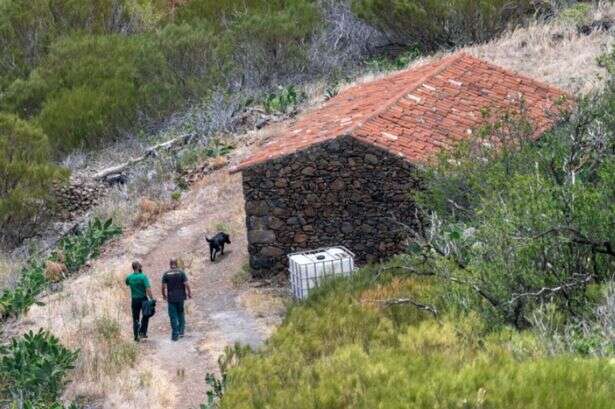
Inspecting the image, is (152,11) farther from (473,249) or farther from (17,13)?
(473,249)

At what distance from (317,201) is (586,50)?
11580 mm

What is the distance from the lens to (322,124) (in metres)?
19.0

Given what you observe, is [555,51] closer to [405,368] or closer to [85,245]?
[85,245]

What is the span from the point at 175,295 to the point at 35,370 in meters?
2.54

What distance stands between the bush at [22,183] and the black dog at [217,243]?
8255 mm

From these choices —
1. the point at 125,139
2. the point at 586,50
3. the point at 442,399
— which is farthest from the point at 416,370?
the point at 125,139

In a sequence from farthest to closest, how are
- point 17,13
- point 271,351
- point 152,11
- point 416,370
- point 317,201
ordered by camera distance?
point 152,11
point 17,13
point 317,201
point 271,351
point 416,370

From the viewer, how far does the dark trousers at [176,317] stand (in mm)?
15344

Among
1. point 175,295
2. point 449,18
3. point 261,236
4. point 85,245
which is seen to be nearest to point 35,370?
point 175,295

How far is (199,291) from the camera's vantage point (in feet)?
59.3

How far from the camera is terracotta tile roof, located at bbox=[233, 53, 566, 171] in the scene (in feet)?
57.4

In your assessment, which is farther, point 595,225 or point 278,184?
point 278,184

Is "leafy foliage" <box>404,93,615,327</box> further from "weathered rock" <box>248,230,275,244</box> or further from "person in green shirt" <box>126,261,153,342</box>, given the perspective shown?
"weathered rock" <box>248,230,275,244</box>

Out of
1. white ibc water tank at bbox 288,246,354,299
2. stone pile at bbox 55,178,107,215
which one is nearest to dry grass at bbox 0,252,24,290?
stone pile at bbox 55,178,107,215
